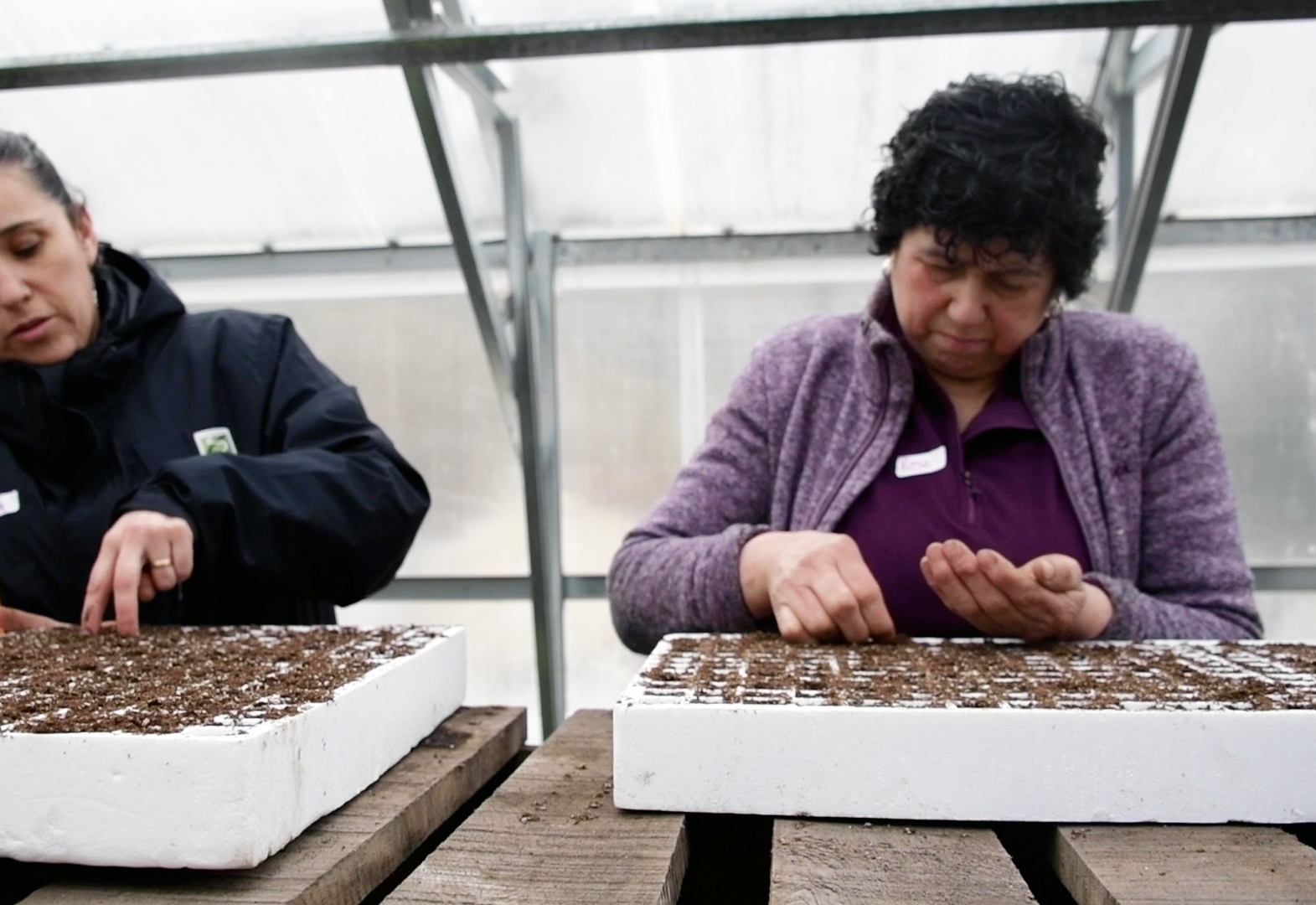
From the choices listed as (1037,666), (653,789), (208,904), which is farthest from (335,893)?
(1037,666)

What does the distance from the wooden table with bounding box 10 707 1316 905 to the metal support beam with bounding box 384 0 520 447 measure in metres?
1.51

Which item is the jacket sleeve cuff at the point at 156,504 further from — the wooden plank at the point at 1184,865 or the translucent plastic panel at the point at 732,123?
the translucent plastic panel at the point at 732,123

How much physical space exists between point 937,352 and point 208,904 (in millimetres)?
1030

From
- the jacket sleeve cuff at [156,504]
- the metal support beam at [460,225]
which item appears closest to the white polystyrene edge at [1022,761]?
the jacket sleeve cuff at [156,504]

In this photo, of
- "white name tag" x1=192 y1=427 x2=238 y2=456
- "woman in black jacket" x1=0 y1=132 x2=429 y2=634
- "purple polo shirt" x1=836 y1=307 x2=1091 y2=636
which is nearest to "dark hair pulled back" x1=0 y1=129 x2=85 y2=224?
"woman in black jacket" x1=0 y1=132 x2=429 y2=634

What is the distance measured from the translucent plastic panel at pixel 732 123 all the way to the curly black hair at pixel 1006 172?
1.14 metres

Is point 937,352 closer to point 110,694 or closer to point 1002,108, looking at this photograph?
point 1002,108

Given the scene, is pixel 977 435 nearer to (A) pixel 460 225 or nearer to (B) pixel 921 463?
(B) pixel 921 463

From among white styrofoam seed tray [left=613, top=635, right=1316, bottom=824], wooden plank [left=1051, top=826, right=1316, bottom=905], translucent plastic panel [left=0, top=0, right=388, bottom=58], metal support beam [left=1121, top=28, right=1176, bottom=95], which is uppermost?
translucent plastic panel [left=0, top=0, right=388, bottom=58]

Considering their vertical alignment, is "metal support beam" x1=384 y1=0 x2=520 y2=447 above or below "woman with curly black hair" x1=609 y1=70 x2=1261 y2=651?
above

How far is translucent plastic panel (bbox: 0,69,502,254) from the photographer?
2617 millimetres

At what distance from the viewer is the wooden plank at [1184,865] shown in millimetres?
593

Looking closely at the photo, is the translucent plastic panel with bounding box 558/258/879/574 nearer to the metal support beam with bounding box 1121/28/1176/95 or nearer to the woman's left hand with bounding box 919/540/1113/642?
the metal support beam with bounding box 1121/28/1176/95

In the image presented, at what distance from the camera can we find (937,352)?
4.40ft
